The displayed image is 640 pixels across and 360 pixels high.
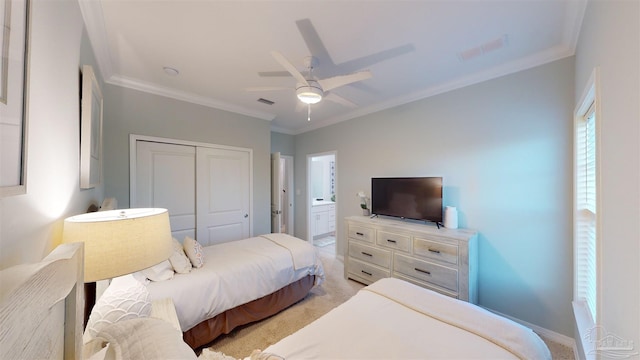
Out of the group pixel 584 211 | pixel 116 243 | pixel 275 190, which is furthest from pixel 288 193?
pixel 584 211

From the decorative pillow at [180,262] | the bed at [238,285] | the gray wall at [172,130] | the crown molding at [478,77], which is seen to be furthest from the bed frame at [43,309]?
the crown molding at [478,77]

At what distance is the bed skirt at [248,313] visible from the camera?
1893 mm

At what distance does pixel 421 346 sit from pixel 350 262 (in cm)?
219

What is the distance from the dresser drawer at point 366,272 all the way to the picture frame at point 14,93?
9.91ft

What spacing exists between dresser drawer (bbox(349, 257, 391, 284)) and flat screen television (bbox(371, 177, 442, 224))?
73 cm

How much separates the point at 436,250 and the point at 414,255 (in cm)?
27

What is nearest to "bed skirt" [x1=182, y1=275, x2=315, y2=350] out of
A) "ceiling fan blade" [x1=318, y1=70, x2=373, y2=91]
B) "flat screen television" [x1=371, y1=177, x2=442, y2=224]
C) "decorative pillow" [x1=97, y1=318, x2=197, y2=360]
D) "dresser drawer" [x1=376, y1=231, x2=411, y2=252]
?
"dresser drawer" [x1=376, y1=231, x2=411, y2=252]

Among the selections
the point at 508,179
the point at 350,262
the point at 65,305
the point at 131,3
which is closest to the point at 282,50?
the point at 131,3

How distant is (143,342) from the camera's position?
30.2 inches

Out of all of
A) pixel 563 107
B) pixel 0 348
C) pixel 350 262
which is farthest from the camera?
pixel 350 262

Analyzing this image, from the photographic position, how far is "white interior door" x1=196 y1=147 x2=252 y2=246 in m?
3.30

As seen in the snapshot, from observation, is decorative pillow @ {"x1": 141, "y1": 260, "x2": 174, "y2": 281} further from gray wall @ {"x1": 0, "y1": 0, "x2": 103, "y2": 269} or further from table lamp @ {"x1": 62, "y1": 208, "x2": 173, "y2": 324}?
table lamp @ {"x1": 62, "y1": 208, "x2": 173, "y2": 324}

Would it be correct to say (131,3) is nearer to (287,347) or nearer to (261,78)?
(261,78)

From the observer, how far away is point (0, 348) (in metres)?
0.33
